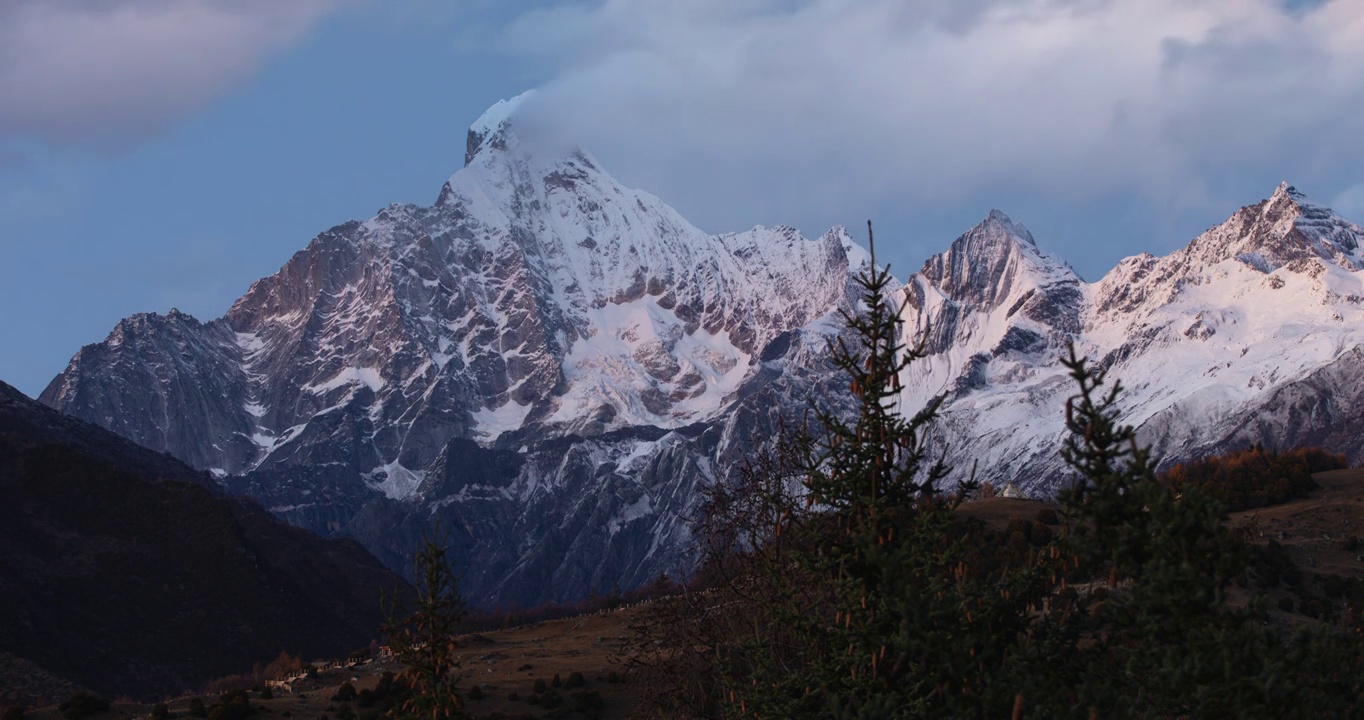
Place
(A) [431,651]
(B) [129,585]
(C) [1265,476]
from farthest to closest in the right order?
(B) [129,585], (C) [1265,476], (A) [431,651]

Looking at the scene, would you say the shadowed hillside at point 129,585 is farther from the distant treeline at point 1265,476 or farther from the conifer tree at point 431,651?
the conifer tree at point 431,651

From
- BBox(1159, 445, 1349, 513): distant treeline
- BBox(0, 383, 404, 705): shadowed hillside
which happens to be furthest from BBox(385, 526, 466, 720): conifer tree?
BBox(0, 383, 404, 705): shadowed hillside

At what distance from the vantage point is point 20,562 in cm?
15775

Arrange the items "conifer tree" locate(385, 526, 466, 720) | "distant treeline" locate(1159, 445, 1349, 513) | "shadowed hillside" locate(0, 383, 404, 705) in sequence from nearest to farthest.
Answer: "conifer tree" locate(385, 526, 466, 720) → "distant treeline" locate(1159, 445, 1349, 513) → "shadowed hillside" locate(0, 383, 404, 705)

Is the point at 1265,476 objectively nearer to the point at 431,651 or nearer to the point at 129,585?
the point at 129,585

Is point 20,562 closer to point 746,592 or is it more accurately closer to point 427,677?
point 746,592

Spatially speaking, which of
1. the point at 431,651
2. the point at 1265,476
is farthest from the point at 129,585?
the point at 431,651

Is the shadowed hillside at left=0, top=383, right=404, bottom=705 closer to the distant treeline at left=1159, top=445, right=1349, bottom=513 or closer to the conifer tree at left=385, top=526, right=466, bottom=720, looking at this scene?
the distant treeline at left=1159, top=445, right=1349, bottom=513

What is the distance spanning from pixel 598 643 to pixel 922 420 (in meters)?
97.9

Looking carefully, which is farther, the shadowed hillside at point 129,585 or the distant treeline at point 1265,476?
the shadowed hillside at point 129,585

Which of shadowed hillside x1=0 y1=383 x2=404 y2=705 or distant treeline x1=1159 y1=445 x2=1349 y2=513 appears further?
shadowed hillside x1=0 y1=383 x2=404 y2=705

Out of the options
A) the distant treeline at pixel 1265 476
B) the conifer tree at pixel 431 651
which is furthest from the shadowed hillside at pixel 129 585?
the conifer tree at pixel 431 651

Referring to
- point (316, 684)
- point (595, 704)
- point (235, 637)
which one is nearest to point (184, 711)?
point (316, 684)

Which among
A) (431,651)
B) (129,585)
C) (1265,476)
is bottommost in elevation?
(431,651)
